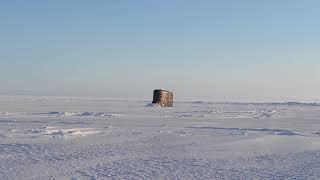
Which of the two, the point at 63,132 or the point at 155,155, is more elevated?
the point at 63,132

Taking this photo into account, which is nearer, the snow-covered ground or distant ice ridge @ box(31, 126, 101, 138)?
the snow-covered ground

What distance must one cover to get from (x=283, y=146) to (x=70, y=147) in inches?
142

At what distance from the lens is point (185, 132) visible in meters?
11.2

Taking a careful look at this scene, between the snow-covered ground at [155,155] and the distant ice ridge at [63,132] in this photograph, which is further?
the distant ice ridge at [63,132]

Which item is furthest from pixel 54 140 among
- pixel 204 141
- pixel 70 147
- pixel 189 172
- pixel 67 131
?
pixel 189 172

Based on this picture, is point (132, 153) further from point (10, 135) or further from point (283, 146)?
point (10, 135)

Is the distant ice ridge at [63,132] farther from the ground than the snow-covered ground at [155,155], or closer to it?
farther from the ground

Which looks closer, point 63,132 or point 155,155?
point 155,155

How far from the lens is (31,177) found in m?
5.86

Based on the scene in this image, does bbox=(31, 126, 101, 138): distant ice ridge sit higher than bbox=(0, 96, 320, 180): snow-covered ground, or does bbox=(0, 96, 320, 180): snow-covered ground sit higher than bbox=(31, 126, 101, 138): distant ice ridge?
bbox=(31, 126, 101, 138): distant ice ridge

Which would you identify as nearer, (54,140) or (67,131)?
(54,140)

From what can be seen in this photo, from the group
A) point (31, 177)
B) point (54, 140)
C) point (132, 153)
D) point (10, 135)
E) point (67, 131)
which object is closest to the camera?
point (31, 177)

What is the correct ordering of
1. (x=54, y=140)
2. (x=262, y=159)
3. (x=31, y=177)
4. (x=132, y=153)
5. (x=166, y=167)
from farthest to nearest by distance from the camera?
1. (x=54, y=140)
2. (x=132, y=153)
3. (x=262, y=159)
4. (x=166, y=167)
5. (x=31, y=177)

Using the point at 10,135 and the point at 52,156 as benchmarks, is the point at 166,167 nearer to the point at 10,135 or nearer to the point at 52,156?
the point at 52,156
